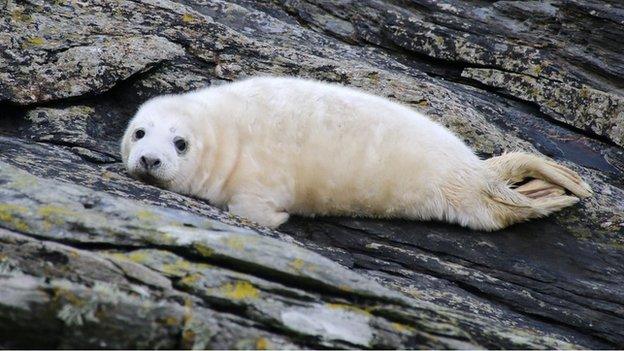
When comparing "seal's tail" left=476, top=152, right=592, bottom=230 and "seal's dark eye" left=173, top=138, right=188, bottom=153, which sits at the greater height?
"seal's tail" left=476, top=152, right=592, bottom=230

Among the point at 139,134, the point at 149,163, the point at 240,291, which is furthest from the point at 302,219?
the point at 240,291

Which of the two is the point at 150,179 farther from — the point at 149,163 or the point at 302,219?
the point at 302,219

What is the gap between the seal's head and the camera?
7.80 meters

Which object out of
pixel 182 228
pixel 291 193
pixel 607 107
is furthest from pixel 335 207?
pixel 607 107

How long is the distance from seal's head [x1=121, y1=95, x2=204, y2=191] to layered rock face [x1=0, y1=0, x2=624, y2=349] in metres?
0.20

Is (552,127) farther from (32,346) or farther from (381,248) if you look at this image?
(32,346)

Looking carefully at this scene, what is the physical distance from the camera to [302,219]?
316 inches

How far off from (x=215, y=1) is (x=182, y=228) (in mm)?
5540

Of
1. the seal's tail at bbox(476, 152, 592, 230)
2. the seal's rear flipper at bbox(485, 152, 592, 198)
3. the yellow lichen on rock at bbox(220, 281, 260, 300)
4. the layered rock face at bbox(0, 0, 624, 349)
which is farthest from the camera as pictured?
the seal's rear flipper at bbox(485, 152, 592, 198)

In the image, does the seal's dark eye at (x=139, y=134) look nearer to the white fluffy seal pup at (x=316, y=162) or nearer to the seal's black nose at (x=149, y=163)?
the white fluffy seal pup at (x=316, y=162)

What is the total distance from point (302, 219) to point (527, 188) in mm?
1998

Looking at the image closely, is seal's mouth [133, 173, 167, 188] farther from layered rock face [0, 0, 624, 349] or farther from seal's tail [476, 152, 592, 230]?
seal's tail [476, 152, 592, 230]

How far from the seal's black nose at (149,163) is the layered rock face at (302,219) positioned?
22 cm

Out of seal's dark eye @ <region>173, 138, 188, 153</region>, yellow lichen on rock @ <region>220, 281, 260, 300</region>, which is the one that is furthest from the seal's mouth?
yellow lichen on rock @ <region>220, 281, 260, 300</region>
